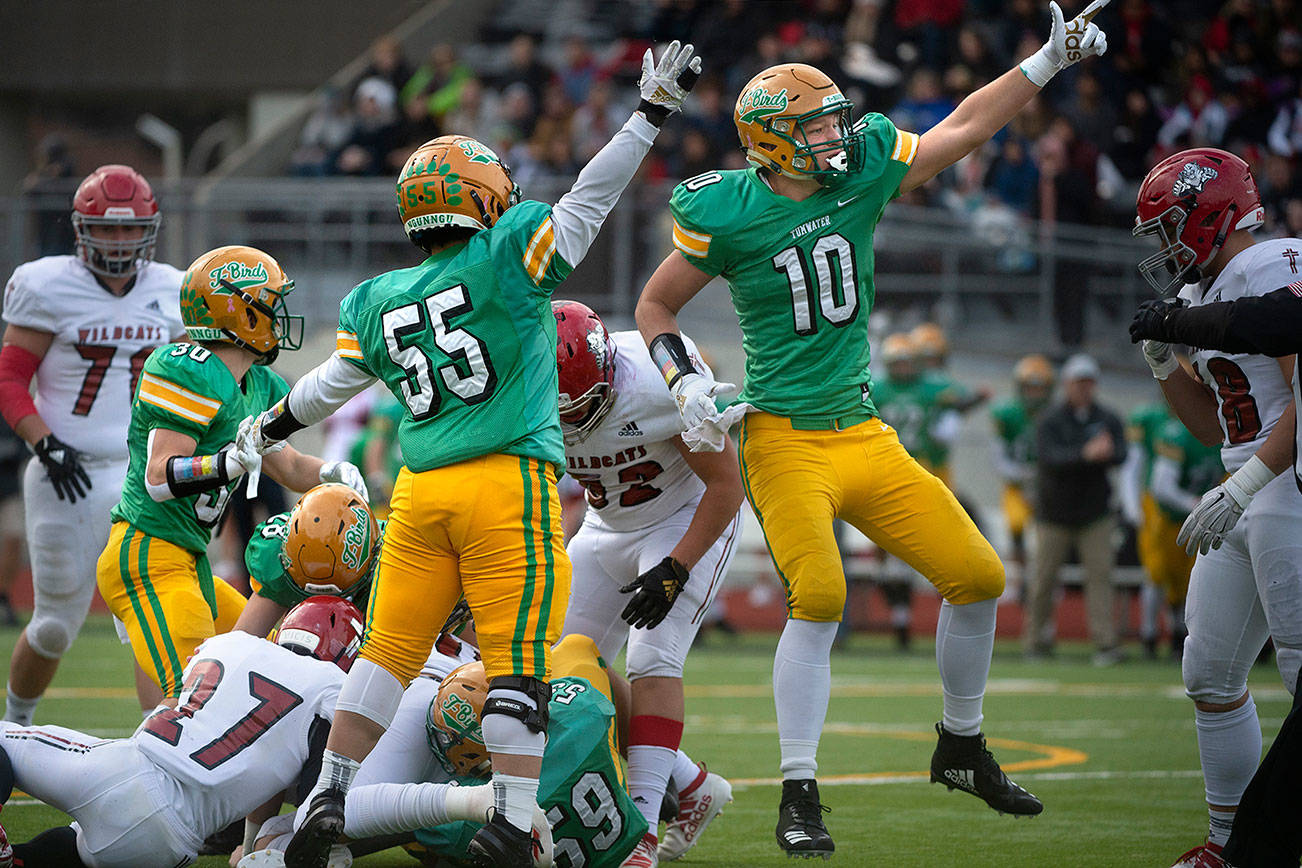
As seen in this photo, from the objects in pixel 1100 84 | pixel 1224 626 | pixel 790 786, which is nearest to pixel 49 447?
pixel 790 786

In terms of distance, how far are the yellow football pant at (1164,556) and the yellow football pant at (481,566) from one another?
826 centimetres

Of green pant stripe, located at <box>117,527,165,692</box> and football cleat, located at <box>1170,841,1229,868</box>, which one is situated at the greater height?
green pant stripe, located at <box>117,527,165,692</box>

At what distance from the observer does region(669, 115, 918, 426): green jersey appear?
15.9ft

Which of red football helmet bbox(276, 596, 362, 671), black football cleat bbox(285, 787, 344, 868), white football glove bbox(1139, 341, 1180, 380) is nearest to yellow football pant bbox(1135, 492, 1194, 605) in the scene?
white football glove bbox(1139, 341, 1180, 380)

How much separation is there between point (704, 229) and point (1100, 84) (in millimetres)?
10726

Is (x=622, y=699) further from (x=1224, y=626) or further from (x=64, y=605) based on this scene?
(x=64, y=605)

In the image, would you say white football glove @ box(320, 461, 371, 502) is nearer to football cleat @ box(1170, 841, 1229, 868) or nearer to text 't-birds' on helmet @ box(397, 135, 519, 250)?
text 't-birds' on helmet @ box(397, 135, 519, 250)

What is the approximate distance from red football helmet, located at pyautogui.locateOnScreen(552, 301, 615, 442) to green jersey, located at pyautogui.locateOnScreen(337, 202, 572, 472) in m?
0.53

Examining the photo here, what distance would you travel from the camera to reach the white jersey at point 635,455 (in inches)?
199

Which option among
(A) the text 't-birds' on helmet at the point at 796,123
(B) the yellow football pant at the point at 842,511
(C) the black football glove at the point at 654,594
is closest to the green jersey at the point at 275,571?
(C) the black football glove at the point at 654,594

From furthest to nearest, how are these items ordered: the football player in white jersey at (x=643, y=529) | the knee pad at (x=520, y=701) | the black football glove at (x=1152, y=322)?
the football player in white jersey at (x=643, y=529)
the black football glove at (x=1152, y=322)
the knee pad at (x=520, y=701)

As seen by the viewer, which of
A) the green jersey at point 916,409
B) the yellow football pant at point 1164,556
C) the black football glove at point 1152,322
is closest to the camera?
the black football glove at point 1152,322

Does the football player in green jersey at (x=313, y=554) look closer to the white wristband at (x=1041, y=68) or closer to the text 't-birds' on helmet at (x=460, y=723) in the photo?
the text 't-birds' on helmet at (x=460, y=723)

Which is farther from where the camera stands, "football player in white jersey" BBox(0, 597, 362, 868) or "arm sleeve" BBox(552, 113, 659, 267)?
"arm sleeve" BBox(552, 113, 659, 267)
